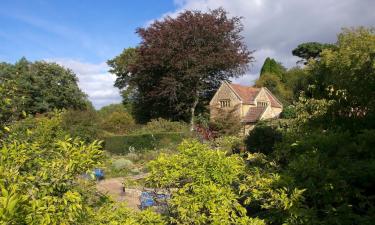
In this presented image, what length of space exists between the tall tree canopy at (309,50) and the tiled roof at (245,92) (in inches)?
726

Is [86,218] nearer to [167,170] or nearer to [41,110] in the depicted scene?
[167,170]

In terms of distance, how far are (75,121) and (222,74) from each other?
19.6 meters

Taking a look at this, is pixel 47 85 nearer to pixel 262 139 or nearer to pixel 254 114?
pixel 254 114

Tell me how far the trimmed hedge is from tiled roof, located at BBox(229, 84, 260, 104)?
10.6 metres

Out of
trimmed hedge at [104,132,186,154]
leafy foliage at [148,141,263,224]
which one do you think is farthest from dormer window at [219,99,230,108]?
leafy foliage at [148,141,263,224]

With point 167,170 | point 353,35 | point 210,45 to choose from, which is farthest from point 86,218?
point 353,35

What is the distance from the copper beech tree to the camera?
36.5m

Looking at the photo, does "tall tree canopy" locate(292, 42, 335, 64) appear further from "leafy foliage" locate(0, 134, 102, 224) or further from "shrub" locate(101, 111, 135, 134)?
"leafy foliage" locate(0, 134, 102, 224)

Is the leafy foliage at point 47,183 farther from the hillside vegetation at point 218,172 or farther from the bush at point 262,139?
the bush at point 262,139

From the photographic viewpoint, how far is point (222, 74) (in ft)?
132

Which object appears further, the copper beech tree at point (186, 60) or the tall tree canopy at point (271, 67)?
the tall tree canopy at point (271, 67)

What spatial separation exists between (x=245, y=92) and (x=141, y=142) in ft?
47.8

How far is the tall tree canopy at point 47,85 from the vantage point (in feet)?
141

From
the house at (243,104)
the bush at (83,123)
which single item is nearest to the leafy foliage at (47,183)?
the bush at (83,123)
